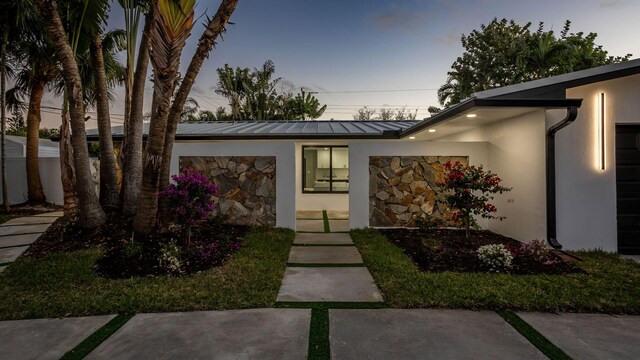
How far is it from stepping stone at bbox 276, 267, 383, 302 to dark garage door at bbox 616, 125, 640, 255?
4752 mm

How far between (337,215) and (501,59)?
20562 millimetres

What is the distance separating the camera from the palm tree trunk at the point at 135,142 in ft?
19.7

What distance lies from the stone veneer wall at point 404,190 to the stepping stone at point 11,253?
652 cm

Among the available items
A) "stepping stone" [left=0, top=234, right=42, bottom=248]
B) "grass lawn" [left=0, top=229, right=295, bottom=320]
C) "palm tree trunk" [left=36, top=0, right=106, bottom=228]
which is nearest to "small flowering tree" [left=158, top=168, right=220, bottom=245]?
"grass lawn" [left=0, top=229, right=295, bottom=320]

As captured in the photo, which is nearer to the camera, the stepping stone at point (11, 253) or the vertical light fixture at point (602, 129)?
the stepping stone at point (11, 253)

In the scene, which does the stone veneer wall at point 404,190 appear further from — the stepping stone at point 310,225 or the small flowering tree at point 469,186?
the small flowering tree at point 469,186

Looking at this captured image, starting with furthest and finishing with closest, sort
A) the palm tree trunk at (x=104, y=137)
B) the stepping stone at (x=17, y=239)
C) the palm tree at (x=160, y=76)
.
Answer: the palm tree trunk at (x=104, y=137), the stepping stone at (x=17, y=239), the palm tree at (x=160, y=76)

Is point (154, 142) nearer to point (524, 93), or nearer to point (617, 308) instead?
point (524, 93)

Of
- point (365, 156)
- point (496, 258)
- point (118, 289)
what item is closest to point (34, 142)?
point (118, 289)

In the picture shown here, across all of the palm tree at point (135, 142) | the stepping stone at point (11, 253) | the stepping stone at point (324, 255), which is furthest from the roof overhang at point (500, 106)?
the stepping stone at point (11, 253)

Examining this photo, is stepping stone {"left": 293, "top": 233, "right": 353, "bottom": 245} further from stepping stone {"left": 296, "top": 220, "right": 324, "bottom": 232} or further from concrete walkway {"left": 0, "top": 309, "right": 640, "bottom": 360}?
concrete walkway {"left": 0, "top": 309, "right": 640, "bottom": 360}

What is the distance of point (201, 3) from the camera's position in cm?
500

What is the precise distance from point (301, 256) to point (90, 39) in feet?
19.2

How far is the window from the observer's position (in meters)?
11.0
